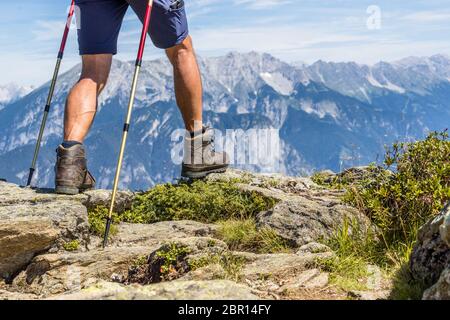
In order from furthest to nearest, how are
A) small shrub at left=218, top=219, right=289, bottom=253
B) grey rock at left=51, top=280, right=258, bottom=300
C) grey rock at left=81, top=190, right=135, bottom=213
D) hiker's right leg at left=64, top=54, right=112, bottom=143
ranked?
1. grey rock at left=81, top=190, right=135, bottom=213
2. hiker's right leg at left=64, top=54, right=112, bottom=143
3. small shrub at left=218, top=219, right=289, bottom=253
4. grey rock at left=51, top=280, right=258, bottom=300

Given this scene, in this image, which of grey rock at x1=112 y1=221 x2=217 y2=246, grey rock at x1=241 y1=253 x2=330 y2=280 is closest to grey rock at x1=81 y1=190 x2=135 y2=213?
grey rock at x1=112 y1=221 x2=217 y2=246

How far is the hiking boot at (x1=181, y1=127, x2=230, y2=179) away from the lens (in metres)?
9.59

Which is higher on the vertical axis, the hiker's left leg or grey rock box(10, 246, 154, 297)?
the hiker's left leg

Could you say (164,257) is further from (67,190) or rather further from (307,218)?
(67,190)

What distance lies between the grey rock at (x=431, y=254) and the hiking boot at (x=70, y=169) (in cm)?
478

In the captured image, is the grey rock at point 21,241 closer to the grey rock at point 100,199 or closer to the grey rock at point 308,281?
the grey rock at point 100,199

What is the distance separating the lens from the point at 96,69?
26.3 feet

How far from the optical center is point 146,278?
6.11m

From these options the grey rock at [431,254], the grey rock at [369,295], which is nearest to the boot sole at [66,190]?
the grey rock at [369,295]

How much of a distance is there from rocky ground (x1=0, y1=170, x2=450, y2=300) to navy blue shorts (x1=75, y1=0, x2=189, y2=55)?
2.28 m

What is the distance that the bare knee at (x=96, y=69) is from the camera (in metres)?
7.98

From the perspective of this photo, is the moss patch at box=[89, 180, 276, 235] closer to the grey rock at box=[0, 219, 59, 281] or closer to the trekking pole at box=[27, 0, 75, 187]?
the trekking pole at box=[27, 0, 75, 187]

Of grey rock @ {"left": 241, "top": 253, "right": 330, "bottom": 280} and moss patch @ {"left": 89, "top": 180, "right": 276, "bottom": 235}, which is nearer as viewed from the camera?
grey rock @ {"left": 241, "top": 253, "right": 330, "bottom": 280}
